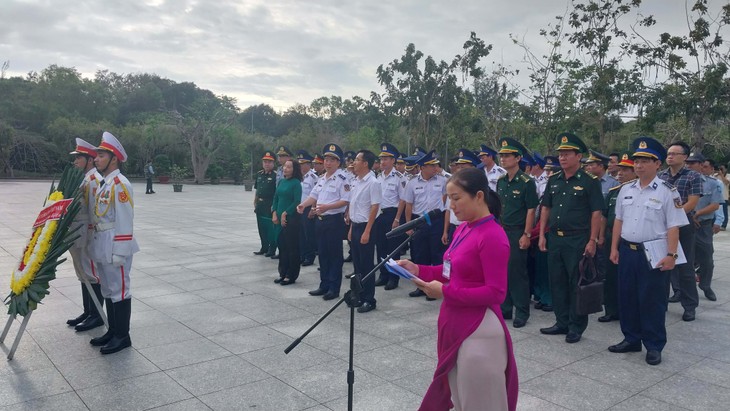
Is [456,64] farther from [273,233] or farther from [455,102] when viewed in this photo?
[273,233]

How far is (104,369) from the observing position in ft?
13.4

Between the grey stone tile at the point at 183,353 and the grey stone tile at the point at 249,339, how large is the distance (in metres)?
0.09

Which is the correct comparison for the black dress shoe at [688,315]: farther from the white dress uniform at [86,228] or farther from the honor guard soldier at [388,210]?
the white dress uniform at [86,228]

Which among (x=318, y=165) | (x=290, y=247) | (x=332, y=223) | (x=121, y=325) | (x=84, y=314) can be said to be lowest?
(x=84, y=314)

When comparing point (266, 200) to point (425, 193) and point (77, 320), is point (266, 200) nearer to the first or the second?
point (425, 193)

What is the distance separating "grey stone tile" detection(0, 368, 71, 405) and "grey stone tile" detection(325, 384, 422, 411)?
1.97 meters

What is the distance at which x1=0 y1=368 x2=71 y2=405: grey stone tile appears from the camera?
3.59m

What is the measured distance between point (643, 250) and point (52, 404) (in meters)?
4.61

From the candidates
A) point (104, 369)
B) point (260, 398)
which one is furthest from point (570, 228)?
point (104, 369)

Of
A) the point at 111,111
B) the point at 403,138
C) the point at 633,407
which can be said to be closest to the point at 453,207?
the point at 633,407

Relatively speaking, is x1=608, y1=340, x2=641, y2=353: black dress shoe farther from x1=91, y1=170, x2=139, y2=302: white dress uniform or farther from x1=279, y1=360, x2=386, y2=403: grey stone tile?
x1=91, y1=170, x2=139, y2=302: white dress uniform

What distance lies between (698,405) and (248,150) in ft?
130

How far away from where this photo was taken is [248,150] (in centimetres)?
4106

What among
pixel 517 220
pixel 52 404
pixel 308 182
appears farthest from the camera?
pixel 308 182
